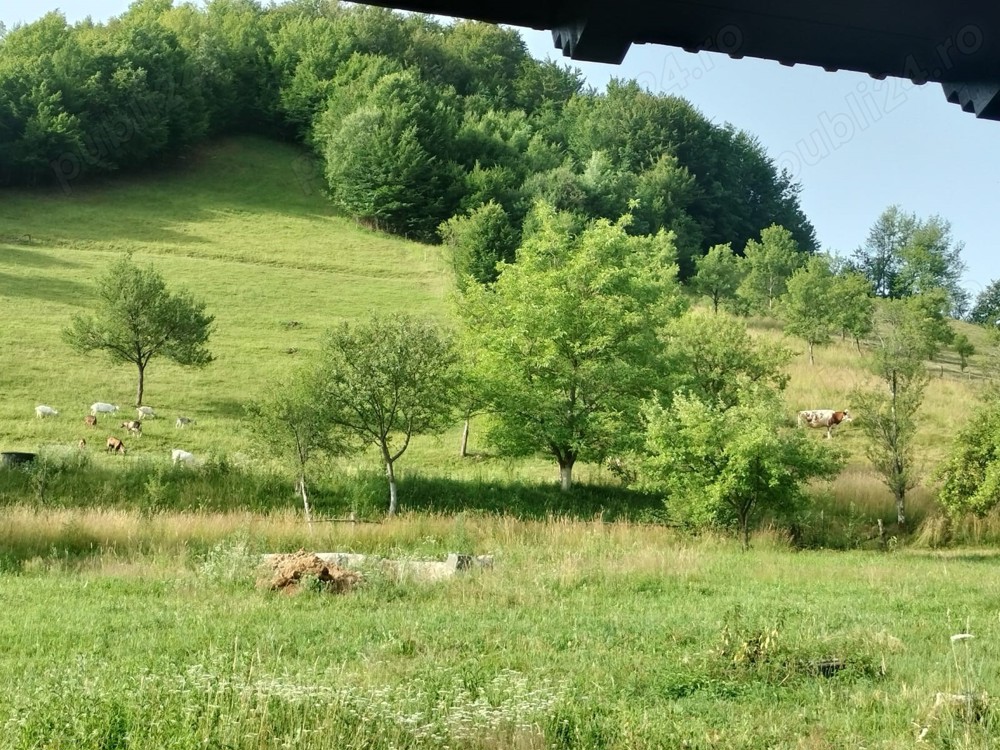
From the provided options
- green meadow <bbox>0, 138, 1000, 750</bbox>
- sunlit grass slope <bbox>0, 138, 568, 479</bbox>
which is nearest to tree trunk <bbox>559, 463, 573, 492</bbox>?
green meadow <bbox>0, 138, 1000, 750</bbox>

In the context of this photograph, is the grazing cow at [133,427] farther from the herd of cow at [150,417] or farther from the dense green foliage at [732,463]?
the dense green foliage at [732,463]

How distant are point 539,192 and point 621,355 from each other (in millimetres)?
42014

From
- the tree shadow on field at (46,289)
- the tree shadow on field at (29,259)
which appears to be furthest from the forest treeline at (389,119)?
the tree shadow on field at (46,289)

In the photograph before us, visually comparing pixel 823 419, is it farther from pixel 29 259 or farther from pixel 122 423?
pixel 29 259

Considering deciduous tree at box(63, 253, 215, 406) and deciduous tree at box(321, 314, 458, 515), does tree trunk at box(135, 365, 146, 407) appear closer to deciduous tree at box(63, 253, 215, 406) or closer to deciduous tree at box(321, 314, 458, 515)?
deciduous tree at box(63, 253, 215, 406)

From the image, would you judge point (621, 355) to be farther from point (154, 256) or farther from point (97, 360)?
point (154, 256)

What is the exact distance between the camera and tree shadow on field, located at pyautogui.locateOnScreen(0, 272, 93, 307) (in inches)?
1746

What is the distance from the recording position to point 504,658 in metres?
8.44

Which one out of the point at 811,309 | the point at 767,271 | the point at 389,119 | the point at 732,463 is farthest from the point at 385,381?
the point at 389,119

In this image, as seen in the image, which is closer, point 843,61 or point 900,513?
point 843,61

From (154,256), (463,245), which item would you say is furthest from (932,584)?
(154,256)

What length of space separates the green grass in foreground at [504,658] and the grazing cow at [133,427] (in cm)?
1451

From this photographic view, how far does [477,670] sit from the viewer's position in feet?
26.0

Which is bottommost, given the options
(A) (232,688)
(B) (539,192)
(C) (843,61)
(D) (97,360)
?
(D) (97,360)
